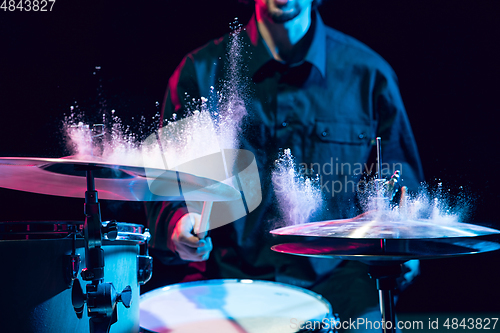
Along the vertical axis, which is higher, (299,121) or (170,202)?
(299,121)

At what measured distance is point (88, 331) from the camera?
820 mm

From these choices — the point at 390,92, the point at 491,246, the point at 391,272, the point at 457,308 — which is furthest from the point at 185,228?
the point at 457,308

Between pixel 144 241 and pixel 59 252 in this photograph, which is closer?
pixel 59 252

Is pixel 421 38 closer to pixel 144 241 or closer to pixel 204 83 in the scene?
pixel 204 83

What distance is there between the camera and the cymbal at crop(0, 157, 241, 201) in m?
0.78

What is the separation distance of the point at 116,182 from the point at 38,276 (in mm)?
353

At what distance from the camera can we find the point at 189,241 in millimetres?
1441

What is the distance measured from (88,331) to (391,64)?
5.43 ft

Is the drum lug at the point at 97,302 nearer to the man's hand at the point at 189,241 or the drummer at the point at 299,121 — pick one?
the man's hand at the point at 189,241

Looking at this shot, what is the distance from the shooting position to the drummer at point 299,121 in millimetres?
1694

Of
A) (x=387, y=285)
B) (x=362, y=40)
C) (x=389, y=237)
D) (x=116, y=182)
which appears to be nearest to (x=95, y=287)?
(x=116, y=182)

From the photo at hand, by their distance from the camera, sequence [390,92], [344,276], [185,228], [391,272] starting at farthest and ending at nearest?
[390,92]
[344,276]
[185,228]
[391,272]

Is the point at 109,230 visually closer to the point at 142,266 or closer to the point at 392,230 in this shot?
the point at 142,266

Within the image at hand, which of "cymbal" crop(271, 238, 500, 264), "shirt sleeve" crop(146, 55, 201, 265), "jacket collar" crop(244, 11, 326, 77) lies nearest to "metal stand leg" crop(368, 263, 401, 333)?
"cymbal" crop(271, 238, 500, 264)
